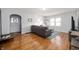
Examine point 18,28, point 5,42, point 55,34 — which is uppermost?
point 18,28

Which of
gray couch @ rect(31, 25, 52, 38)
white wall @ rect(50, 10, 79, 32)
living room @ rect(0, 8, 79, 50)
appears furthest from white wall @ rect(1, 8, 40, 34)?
white wall @ rect(50, 10, 79, 32)

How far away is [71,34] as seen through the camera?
172 centimetres

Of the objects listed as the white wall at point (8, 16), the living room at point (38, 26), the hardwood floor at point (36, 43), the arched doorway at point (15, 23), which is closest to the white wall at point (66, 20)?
the living room at point (38, 26)

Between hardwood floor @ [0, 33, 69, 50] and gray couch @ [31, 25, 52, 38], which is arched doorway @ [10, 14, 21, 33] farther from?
gray couch @ [31, 25, 52, 38]

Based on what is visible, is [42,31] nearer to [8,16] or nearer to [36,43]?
[36,43]

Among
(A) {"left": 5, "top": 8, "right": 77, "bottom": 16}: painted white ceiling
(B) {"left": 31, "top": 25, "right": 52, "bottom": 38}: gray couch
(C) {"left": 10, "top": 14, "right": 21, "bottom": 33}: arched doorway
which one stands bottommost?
(B) {"left": 31, "top": 25, "right": 52, "bottom": 38}: gray couch

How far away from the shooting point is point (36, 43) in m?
1.75

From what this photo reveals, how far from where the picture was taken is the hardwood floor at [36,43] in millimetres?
1698

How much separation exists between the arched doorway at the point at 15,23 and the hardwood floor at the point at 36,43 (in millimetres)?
128

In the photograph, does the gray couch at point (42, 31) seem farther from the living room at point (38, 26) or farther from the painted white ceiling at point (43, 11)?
the painted white ceiling at point (43, 11)

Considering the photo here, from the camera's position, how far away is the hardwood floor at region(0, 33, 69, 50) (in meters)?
1.70
